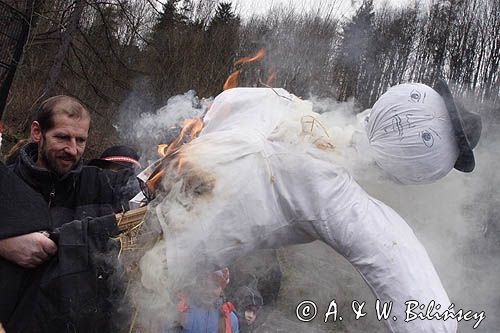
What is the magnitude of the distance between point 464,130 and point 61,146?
73.3 inches

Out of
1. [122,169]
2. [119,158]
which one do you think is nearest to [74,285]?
[122,169]

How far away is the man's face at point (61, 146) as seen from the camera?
2359mm

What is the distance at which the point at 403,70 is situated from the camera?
12836 millimetres

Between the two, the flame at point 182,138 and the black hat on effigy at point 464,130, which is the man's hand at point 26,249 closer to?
the flame at point 182,138

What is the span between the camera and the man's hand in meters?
1.64

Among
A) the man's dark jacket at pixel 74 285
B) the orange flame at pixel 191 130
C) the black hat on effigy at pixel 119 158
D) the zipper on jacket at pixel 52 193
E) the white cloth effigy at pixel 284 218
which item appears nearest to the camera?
the white cloth effigy at pixel 284 218

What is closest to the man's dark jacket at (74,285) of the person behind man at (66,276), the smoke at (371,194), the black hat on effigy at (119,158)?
the person behind man at (66,276)

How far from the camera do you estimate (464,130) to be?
1703mm

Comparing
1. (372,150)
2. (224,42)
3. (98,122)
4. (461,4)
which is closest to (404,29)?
(461,4)

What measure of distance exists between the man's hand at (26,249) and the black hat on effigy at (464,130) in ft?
5.06

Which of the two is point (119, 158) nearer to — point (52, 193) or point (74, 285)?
point (52, 193)

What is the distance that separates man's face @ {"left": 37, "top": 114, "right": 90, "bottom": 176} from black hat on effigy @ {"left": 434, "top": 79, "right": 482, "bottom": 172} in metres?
1.77

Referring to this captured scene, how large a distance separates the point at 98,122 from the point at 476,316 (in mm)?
10689

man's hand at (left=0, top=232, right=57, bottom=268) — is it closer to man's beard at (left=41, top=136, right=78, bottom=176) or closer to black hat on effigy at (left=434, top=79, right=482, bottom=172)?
man's beard at (left=41, top=136, right=78, bottom=176)
